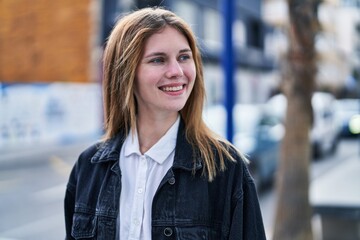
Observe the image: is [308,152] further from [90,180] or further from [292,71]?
[90,180]

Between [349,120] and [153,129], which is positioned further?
[349,120]

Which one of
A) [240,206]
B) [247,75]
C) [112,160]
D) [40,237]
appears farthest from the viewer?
[247,75]

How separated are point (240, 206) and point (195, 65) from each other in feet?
1.66

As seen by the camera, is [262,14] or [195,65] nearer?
[195,65]

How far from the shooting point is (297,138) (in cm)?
474

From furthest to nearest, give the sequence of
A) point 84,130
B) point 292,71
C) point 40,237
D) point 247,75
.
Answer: point 247,75, point 84,130, point 40,237, point 292,71

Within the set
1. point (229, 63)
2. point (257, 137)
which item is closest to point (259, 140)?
point (257, 137)

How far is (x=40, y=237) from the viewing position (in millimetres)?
6270

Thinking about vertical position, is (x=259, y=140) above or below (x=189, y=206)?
below

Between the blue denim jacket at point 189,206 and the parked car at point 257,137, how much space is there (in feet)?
20.8

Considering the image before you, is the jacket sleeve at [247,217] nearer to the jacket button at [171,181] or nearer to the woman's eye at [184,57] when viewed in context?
the jacket button at [171,181]

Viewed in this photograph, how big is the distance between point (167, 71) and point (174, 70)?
3cm

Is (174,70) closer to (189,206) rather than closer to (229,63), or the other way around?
(189,206)

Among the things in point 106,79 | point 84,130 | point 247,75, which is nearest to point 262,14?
point 247,75
